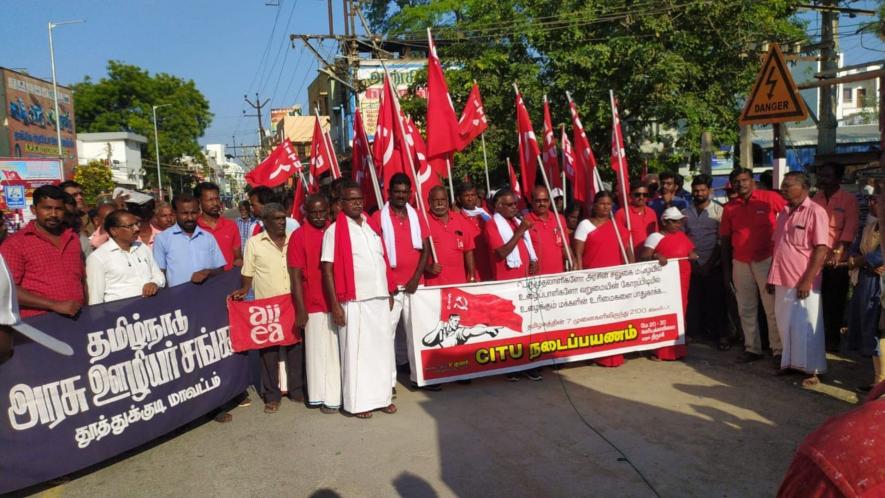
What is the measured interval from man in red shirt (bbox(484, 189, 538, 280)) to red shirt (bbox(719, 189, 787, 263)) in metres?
2.10

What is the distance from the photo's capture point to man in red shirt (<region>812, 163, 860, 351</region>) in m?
6.61

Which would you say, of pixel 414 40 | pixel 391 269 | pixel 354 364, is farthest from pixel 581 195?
pixel 414 40

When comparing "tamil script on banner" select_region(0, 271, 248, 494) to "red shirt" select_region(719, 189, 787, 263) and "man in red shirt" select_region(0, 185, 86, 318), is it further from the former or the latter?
"red shirt" select_region(719, 189, 787, 263)

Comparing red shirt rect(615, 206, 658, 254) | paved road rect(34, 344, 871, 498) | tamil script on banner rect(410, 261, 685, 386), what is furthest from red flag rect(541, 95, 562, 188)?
paved road rect(34, 344, 871, 498)

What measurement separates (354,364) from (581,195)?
4101 mm

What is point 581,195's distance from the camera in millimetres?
8102

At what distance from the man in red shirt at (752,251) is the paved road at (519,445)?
0.57 m

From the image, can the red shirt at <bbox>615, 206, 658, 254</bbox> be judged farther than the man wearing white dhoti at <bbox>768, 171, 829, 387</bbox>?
Yes

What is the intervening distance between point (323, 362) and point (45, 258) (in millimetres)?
2189

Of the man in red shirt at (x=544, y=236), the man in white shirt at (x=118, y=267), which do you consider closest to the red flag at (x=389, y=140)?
the man in red shirt at (x=544, y=236)

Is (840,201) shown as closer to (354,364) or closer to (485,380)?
(485,380)

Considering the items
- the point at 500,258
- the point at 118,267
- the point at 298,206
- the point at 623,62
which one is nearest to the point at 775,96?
the point at 500,258

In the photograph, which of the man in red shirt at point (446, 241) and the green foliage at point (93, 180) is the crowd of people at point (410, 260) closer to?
the man in red shirt at point (446, 241)

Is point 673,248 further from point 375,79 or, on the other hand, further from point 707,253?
point 375,79
